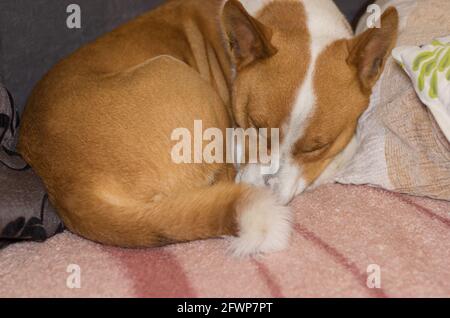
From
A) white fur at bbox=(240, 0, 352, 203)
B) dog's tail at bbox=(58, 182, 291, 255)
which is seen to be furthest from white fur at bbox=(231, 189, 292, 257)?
white fur at bbox=(240, 0, 352, 203)

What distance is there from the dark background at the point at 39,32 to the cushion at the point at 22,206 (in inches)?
22.6

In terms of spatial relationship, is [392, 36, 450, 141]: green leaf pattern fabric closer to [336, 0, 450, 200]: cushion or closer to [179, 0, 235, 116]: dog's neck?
[336, 0, 450, 200]: cushion

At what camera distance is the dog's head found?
170 centimetres

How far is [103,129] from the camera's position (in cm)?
161

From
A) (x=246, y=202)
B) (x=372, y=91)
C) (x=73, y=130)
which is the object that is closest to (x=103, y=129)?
(x=73, y=130)

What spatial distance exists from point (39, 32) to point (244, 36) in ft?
2.95

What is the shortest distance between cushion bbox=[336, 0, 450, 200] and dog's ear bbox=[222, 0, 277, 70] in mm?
424

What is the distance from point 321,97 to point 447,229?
522 mm

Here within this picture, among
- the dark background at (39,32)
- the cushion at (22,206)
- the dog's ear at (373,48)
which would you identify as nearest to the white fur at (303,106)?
the dog's ear at (373,48)

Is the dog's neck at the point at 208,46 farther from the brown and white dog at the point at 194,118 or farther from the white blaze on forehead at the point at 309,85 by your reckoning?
the white blaze on forehead at the point at 309,85

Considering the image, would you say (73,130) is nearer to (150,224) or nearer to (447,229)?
(150,224)

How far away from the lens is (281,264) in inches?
56.9

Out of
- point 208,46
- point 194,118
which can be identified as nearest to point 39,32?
point 208,46
